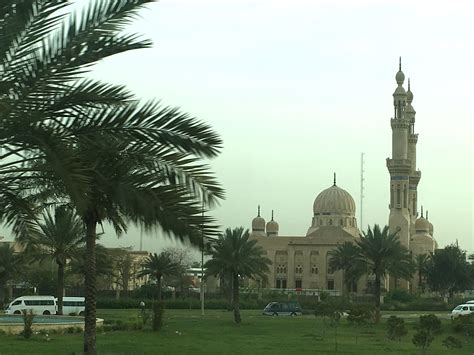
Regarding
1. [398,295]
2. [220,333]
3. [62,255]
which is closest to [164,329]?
[220,333]

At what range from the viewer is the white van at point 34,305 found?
46406 millimetres

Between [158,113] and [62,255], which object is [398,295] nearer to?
[62,255]

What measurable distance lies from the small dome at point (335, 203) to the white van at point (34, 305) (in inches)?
2028

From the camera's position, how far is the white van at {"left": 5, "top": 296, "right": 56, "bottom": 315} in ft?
152

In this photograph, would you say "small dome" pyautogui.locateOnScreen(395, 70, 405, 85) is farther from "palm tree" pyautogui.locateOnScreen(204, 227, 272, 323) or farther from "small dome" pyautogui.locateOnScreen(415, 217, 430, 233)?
"palm tree" pyautogui.locateOnScreen(204, 227, 272, 323)

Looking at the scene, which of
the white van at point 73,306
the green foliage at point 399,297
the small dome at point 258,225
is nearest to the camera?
the white van at point 73,306

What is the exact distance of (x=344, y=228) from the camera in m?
92.2

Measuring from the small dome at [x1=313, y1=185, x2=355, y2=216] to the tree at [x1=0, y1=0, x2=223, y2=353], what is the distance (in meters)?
84.6

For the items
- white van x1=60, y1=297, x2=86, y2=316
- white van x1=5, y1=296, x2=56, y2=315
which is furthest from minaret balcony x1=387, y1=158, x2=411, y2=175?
white van x1=5, y1=296, x2=56, y2=315

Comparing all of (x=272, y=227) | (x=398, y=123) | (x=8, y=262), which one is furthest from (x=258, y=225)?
(x=8, y=262)

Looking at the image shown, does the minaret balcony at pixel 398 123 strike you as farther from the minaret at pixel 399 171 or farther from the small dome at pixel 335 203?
the small dome at pixel 335 203

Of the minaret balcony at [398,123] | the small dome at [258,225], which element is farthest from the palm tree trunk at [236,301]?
the small dome at [258,225]

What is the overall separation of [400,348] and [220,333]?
29.3 ft

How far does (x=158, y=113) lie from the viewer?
1034 cm
